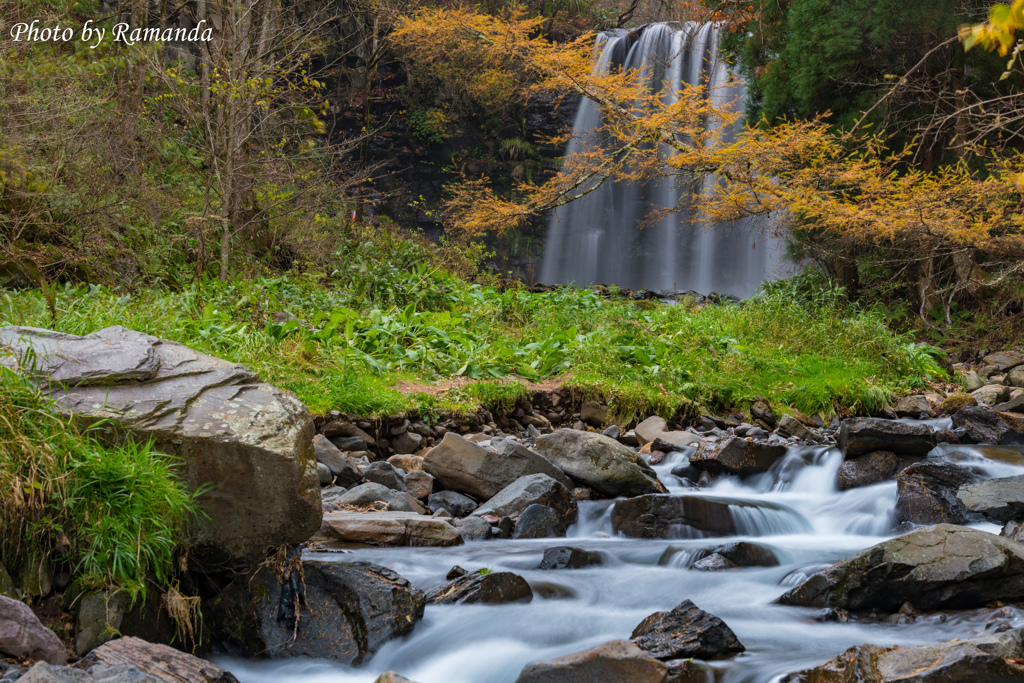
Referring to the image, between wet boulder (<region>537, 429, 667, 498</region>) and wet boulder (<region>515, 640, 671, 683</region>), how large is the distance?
9.00 ft

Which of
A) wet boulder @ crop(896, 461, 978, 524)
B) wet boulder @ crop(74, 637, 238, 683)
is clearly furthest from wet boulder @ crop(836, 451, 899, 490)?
wet boulder @ crop(74, 637, 238, 683)

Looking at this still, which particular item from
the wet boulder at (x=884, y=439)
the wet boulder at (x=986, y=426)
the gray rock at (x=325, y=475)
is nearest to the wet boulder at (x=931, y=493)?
the wet boulder at (x=884, y=439)

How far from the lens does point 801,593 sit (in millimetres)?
3732

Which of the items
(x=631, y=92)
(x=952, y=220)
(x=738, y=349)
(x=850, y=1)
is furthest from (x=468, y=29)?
(x=952, y=220)

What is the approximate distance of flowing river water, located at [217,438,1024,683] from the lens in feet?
10.4

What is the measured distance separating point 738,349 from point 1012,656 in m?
7.59

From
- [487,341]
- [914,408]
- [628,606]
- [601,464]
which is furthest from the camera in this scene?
[487,341]

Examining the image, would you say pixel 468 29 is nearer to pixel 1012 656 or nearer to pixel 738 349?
pixel 738 349

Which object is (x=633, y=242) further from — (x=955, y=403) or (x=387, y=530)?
(x=387, y=530)

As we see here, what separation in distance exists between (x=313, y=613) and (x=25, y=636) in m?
1.06

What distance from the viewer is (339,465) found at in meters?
5.34

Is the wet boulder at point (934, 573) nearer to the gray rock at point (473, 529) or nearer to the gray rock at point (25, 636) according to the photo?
the gray rock at point (473, 529)

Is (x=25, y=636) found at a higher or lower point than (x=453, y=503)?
higher

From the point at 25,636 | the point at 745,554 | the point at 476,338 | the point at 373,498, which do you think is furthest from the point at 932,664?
the point at 476,338
